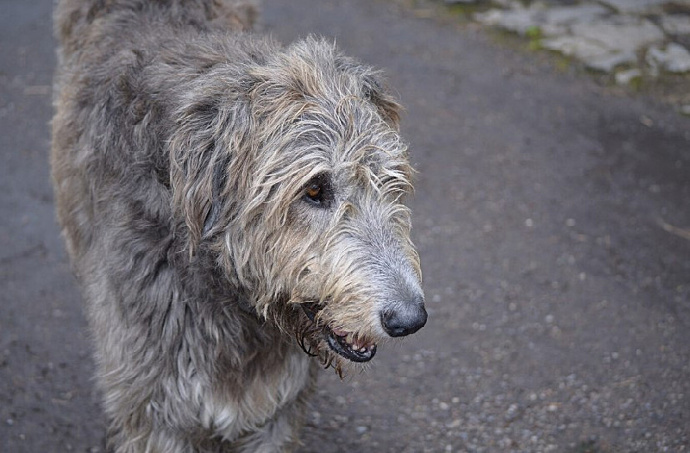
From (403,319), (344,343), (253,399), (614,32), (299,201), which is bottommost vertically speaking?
(614,32)

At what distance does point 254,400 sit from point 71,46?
223cm

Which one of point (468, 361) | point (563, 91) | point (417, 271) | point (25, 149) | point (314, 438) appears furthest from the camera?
point (563, 91)

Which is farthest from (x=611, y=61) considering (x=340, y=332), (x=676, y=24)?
(x=340, y=332)

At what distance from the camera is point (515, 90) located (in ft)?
24.4

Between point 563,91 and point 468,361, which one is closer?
point 468,361

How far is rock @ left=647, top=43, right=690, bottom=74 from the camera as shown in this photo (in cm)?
738

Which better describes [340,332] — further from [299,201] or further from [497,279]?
[497,279]

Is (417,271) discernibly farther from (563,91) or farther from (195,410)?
(563,91)

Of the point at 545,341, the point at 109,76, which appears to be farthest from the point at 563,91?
the point at 109,76

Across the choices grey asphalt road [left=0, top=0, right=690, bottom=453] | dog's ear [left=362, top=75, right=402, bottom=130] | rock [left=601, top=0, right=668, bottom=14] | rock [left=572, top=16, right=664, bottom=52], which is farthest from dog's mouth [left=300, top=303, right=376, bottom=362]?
rock [left=601, top=0, right=668, bottom=14]

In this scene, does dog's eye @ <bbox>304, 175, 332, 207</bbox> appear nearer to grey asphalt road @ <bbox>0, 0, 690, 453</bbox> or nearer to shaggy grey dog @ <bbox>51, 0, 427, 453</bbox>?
shaggy grey dog @ <bbox>51, 0, 427, 453</bbox>

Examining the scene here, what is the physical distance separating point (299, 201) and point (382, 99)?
0.59 meters

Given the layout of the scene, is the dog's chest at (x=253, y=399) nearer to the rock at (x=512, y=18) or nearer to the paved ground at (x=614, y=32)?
the paved ground at (x=614, y=32)

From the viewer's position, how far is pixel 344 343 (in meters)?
2.77
